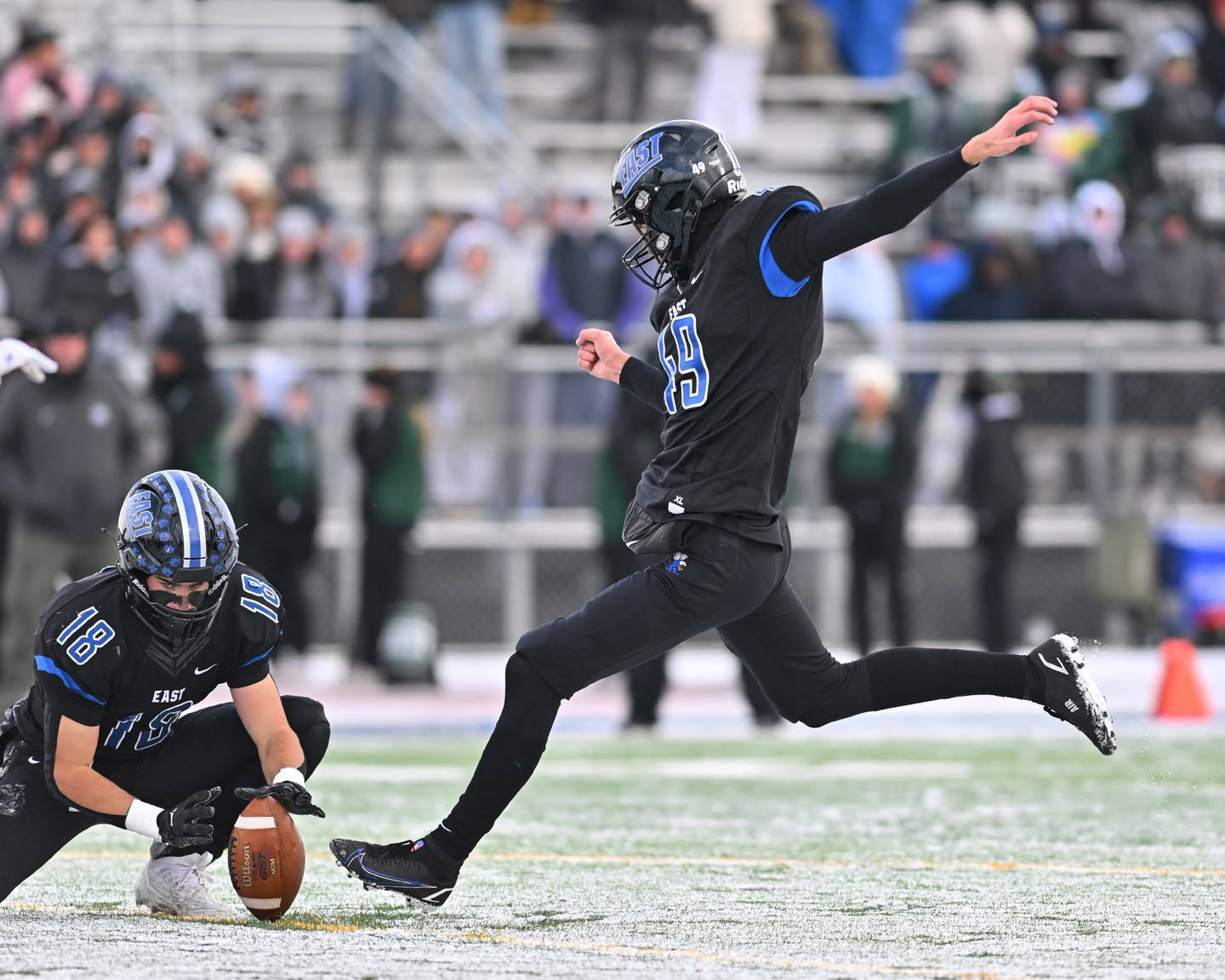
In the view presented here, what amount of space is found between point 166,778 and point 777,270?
2035 mm

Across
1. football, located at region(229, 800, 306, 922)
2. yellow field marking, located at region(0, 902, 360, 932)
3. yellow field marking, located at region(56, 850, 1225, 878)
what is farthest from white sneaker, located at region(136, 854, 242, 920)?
yellow field marking, located at region(56, 850, 1225, 878)

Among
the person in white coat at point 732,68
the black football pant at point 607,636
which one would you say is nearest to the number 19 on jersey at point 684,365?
the black football pant at point 607,636

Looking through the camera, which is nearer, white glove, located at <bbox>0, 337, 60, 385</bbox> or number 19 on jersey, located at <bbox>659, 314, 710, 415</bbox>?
number 19 on jersey, located at <bbox>659, 314, 710, 415</bbox>

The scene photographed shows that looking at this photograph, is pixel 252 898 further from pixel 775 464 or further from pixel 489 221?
pixel 489 221

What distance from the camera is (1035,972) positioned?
4898 millimetres

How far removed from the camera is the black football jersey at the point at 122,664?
5.57 metres

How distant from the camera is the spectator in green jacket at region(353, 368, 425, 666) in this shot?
14.0 meters

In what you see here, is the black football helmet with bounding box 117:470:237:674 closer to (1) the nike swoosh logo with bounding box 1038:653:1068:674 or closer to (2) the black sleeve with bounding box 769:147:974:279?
(2) the black sleeve with bounding box 769:147:974:279

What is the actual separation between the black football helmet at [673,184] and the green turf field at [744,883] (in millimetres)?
1730

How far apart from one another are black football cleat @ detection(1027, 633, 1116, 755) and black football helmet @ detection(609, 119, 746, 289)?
1.39 meters

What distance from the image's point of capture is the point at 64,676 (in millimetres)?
5551

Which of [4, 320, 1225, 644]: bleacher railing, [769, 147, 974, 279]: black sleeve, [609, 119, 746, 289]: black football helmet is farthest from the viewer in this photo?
[4, 320, 1225, 644]: bleacher railing

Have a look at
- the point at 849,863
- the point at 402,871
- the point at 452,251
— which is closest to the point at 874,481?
the point at 452,251

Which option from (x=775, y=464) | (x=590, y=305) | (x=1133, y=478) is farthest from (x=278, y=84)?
(x=775, y=464)
